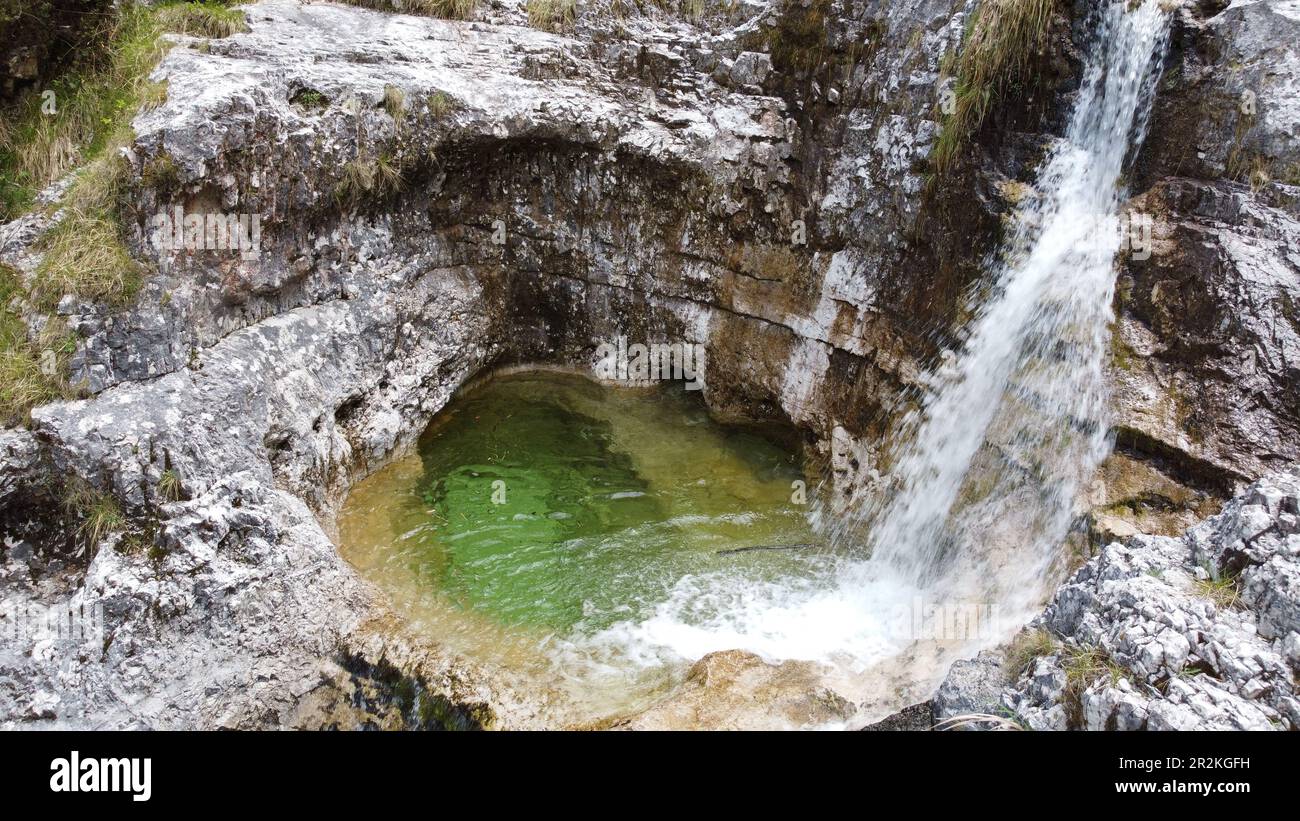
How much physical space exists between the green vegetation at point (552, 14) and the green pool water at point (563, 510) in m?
3.66

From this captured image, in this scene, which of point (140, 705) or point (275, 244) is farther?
point (275, 244)

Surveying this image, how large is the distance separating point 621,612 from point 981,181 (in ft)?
14.6

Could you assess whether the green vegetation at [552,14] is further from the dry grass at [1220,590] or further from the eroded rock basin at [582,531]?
the dry grass at [1220,590]

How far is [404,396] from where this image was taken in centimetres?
790

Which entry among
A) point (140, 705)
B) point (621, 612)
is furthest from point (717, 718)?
point (140, 705)

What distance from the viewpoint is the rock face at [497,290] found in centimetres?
514

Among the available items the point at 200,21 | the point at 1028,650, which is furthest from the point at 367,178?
the point at 1028,650

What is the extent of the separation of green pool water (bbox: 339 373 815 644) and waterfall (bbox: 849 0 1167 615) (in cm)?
146

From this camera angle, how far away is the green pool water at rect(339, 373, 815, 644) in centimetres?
633

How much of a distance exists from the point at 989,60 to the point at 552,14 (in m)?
4.13

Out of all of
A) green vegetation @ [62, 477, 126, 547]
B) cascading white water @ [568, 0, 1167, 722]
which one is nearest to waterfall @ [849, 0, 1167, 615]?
cascading white water @ [568, 0, 1167, 722]

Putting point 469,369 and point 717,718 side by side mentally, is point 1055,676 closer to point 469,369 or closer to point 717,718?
point 717,718

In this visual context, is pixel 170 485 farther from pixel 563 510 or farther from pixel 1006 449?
pixel 1006 449

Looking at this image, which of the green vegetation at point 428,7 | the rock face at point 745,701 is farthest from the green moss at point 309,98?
the rock face at point 745,701
